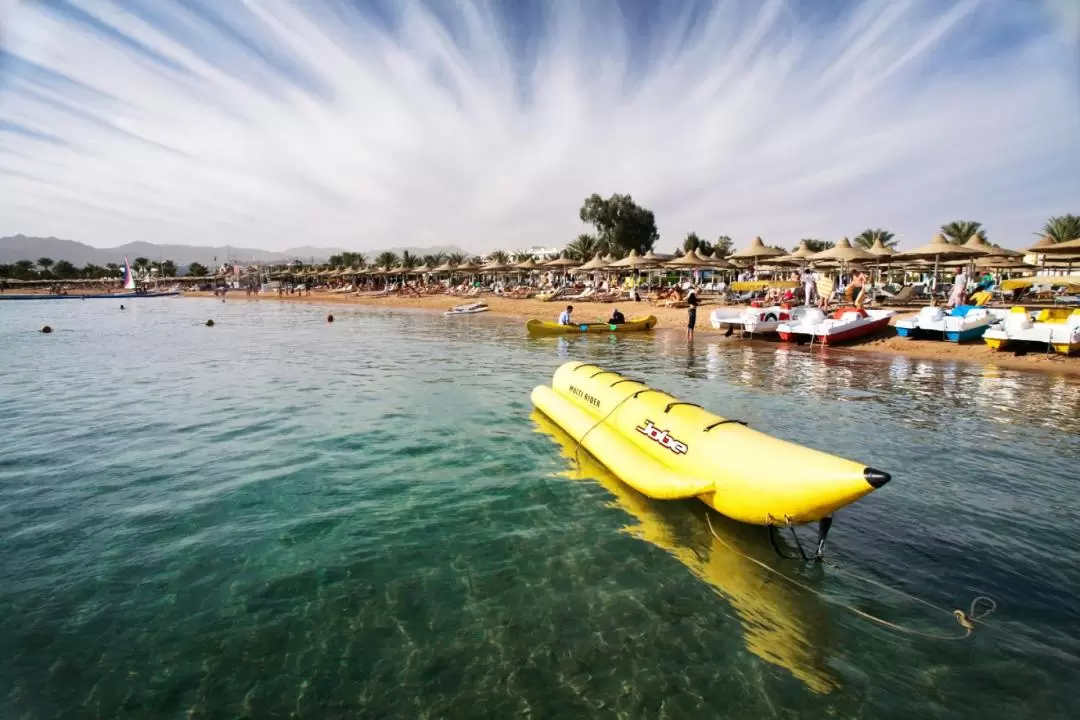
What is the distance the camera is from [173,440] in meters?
9.50

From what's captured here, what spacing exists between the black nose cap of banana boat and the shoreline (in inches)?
635

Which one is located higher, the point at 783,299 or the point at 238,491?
the point at 783,299

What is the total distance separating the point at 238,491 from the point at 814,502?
Answer: 23.3 ft

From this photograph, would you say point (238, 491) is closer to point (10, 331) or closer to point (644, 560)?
point (644, 560)

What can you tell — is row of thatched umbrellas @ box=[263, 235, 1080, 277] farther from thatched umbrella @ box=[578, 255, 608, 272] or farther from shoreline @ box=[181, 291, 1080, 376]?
shoreline @ box=[181, 291, 1080, 376]

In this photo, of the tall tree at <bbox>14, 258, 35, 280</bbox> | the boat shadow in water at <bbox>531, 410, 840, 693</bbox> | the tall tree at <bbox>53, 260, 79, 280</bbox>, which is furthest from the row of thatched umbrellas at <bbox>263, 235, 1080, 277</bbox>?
the tall tree at <bbox>53, 260, 79, 280</bbox>

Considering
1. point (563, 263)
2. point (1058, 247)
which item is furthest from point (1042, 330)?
point (563, 263)

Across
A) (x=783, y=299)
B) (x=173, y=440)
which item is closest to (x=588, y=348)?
(x=783, y=299)

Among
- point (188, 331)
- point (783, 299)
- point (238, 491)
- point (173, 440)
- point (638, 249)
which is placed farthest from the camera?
point (638, 249)

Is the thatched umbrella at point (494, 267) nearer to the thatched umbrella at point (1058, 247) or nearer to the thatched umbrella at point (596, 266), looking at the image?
the thatched umbrella at point (596, 266)

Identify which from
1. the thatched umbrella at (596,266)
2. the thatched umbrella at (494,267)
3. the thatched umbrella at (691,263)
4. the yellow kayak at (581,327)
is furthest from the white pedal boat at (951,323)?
the thatched umbrella at (494,267)

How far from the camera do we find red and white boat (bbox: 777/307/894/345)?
20.8 m

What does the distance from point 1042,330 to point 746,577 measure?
18.1 m

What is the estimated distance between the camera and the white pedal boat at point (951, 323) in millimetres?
19172
